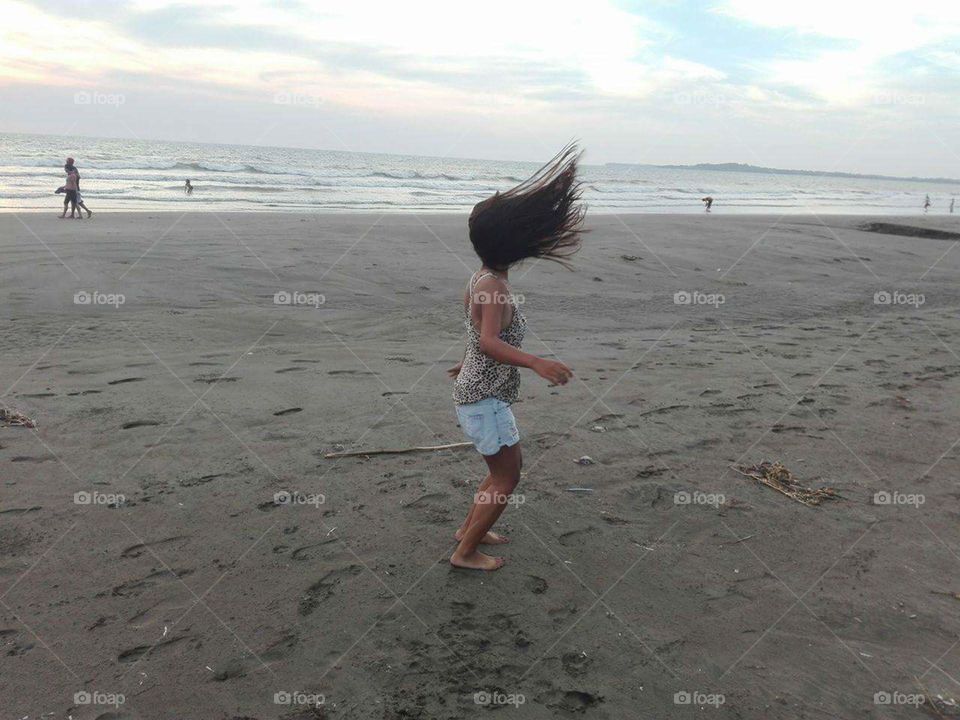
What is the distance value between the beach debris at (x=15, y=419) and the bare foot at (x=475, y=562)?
294cm

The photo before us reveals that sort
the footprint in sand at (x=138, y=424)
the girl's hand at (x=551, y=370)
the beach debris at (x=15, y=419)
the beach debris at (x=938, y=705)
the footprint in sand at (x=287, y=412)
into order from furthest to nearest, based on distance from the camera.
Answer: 1. the footprint in sand at (x=287, y=412)
2. the footprint in sand at (x=138, y=424)
3. the beach debris at (x=15, y=419)
4. the girl's hand at (x=551, y=370)
5. the beach debris at (x=938, y=705)

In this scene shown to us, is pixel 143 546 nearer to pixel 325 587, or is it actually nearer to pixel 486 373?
pixel 325 587

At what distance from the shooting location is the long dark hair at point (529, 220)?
3.11 metres

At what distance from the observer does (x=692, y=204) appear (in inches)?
1576

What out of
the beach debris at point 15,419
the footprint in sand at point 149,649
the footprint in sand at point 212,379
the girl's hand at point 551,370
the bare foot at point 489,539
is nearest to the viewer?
the footprint in sand at point 149,649

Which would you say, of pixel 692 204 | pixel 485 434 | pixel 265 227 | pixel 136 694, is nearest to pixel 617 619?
pixel 485 434

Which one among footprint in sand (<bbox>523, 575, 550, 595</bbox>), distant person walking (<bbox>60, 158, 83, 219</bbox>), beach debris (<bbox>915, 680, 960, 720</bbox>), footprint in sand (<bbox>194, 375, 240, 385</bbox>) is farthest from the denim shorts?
distant person walking (<bbox>60, 158, 83, 219</bbox>)

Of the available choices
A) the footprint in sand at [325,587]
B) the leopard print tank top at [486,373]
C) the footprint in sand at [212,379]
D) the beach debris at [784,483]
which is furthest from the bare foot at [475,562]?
the footprint in sand at [212,379]

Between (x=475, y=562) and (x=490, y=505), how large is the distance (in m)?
0.27

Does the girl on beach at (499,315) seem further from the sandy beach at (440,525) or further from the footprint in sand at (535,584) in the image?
the sandy beach at (440,525)

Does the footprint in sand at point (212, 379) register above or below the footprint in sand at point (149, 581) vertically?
above

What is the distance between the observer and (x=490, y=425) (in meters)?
3.25

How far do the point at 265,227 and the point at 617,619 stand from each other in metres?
14.8

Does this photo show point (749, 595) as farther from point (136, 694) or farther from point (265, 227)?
point (265, 227)
